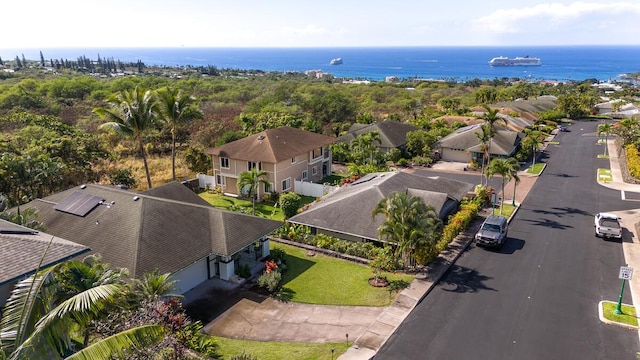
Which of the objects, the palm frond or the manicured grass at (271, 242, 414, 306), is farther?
the manicured grass at (271, 242, 414, 306)

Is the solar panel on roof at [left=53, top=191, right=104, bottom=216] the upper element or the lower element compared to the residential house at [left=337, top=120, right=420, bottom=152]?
upper

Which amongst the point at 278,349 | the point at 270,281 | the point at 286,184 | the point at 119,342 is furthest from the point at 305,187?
the point at 119,342

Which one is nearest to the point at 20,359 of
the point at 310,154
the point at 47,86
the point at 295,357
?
the point at 295,357

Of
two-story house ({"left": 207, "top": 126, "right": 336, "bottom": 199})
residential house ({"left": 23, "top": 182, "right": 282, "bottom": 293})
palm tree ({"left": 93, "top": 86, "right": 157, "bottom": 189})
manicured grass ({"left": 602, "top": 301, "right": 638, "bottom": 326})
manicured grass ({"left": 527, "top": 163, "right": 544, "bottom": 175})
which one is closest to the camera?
manicured grass ({"left": 602, "top": 301, "right": 638, "bottom": 326})

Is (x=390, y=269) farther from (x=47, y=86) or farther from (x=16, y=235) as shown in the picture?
(x=47, y=86)

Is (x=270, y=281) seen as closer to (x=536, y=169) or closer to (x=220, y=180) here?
(x=220, y=180)

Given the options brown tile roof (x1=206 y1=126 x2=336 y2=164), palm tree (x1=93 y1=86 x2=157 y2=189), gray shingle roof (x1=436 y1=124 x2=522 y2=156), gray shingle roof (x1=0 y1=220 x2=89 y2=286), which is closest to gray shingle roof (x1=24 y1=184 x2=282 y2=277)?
gray shingle roof (x1=0 y1=220 x2=89 y2=286)

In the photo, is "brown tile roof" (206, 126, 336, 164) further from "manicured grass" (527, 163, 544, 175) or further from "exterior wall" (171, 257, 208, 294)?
"manicured grass" (527, 163, 544, 175)
